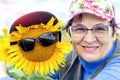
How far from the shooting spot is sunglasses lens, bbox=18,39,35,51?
4.91ft

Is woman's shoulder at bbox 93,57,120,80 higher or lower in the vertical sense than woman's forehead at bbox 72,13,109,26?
lower

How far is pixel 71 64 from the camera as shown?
2045mm

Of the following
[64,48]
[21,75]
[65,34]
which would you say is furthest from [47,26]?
[65,34]

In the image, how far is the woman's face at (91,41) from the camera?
5.63 feet

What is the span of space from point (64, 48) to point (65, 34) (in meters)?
0.32

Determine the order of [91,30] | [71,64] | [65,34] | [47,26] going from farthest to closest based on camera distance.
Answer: [71,64], [65,34], [91,30], [47,26]

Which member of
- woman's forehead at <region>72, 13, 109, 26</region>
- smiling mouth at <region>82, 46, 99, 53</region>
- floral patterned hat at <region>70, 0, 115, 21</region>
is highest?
floral patterned hat at <region>70, 0, 115, 21</region>

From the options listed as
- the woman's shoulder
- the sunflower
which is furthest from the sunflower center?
the woman's shoulder

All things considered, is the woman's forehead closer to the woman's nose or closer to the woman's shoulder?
the woman's nose

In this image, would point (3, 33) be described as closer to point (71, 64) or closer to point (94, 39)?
point (94, 39)

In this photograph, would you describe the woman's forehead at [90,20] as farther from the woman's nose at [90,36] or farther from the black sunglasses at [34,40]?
the black sunglasses at [34,40]

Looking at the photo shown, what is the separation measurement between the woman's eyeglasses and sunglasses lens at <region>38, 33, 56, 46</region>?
9.4 inches

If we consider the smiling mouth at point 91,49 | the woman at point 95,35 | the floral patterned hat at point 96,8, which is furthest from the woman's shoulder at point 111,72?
the floral patterned hat at point 96,8

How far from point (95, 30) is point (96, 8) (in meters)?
A: 0.11
